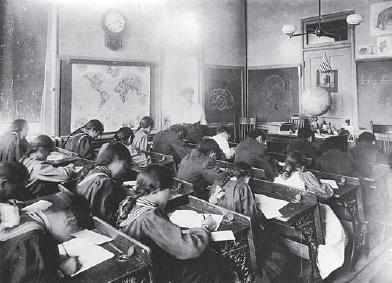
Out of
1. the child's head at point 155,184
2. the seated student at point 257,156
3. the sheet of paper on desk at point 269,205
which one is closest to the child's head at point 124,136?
the seated student at point 257,156

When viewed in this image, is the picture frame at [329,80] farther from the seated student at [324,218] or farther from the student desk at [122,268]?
the student desk at [122,268]

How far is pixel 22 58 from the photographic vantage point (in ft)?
18.2

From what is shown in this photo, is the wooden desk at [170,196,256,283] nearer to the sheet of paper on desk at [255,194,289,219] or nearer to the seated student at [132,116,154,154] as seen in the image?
the sheet of paper on desk at [255,194,289,219]

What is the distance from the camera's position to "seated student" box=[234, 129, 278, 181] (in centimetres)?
453

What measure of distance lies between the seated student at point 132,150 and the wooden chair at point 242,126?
3977 mm

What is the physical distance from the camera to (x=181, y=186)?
345cm

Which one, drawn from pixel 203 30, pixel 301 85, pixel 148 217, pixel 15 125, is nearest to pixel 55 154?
pixel 15 125

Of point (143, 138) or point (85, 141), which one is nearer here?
point (85, 141)

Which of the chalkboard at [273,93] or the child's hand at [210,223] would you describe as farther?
the chalkboard at [273,93]

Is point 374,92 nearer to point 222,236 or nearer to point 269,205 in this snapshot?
point 269,205

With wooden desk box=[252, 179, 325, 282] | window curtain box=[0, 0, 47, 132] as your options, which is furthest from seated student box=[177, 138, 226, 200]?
window curtain box=[0, 0, 47, 132]

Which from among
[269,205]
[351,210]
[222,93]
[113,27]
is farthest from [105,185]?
[222,93]

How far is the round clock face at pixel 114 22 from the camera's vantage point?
6.36 m

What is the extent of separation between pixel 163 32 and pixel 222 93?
2.20 metres
